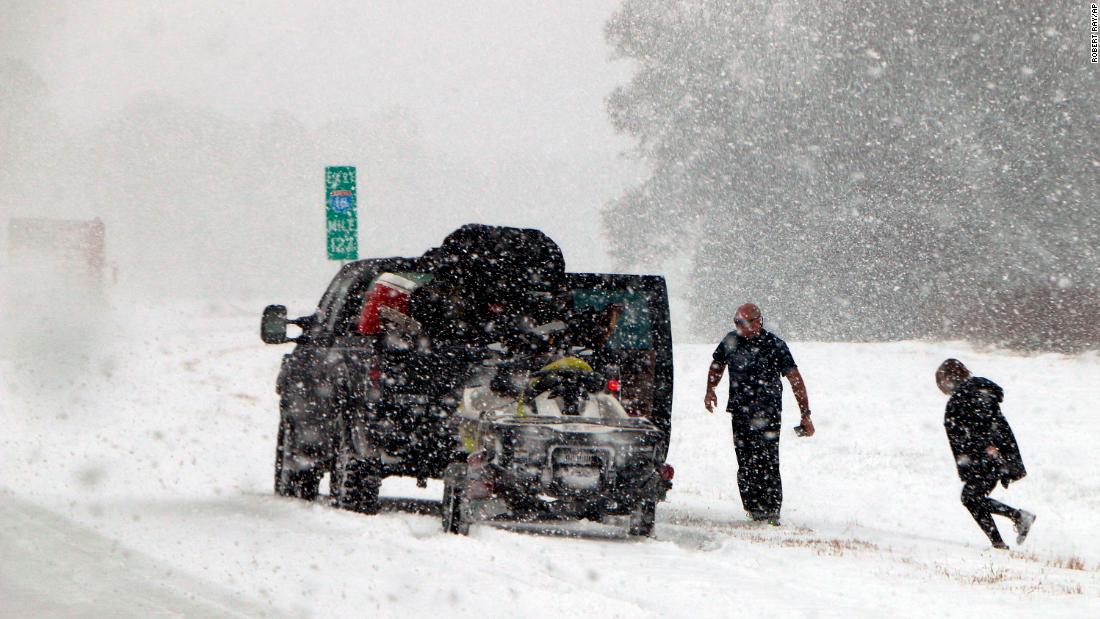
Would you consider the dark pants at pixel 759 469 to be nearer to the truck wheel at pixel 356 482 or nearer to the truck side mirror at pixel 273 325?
the truck wheel at pixel 356 482

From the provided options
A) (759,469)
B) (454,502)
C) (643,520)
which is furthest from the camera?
(759,469)

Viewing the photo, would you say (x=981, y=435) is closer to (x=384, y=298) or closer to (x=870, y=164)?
(x=384, y=298)

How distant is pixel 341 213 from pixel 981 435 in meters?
9.29

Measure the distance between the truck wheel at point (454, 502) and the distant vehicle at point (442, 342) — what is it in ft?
0.66

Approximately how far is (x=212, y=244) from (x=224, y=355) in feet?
289

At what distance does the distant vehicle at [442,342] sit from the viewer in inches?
343

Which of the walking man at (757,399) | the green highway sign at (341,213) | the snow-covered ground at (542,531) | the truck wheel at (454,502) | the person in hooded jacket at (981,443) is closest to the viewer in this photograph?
the snow-covered ground at (542,531)

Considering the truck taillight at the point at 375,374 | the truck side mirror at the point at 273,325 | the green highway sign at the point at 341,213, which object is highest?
the green highway sign at the point at 341,213

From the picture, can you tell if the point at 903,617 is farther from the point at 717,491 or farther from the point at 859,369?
the point at 859,369

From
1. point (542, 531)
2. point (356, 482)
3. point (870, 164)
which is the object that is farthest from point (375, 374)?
point (870, 164)

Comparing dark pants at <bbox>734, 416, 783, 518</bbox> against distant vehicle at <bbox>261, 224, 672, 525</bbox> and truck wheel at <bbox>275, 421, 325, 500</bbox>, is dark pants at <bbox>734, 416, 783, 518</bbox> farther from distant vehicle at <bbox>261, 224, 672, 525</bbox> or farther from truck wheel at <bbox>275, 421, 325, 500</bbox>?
truck wheel at <bbox>275, 421, 325, 500</bbox>

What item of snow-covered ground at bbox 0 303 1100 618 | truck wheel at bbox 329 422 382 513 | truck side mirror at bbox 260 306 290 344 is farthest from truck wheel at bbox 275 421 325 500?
truck wheel at bbox 329 422 382 513

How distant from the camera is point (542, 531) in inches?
358

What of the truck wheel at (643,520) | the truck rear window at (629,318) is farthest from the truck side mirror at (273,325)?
the truck wheel at (643,520)
